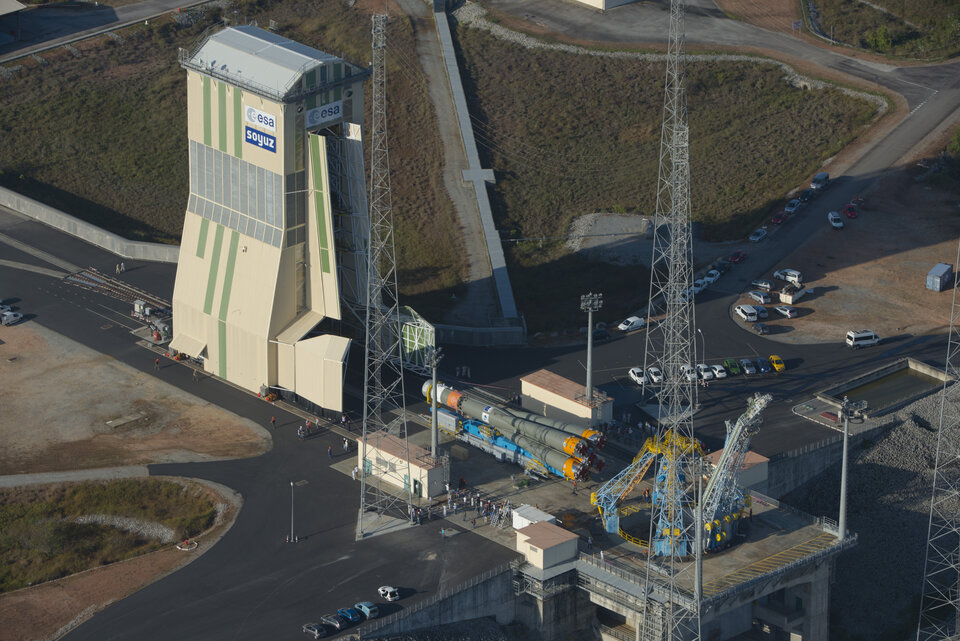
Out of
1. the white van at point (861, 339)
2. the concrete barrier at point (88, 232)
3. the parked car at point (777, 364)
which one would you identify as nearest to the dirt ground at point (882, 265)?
the white van at point (861, 339)

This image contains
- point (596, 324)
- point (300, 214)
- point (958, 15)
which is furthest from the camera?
point (958, 15)

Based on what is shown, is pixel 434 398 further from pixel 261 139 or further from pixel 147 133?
pixel 147 133

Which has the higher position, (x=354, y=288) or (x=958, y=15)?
(x=958, y=15)

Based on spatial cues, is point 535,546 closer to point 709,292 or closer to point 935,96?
point 709,292

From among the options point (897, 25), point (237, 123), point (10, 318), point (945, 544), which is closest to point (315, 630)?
point (237, 123)

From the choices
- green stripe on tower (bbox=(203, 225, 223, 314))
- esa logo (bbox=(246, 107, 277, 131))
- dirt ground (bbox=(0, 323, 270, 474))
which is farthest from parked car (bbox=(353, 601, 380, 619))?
esa logo (bbox=(246, 107, 277, 131))

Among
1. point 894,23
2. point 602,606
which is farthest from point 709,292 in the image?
point 894,23
